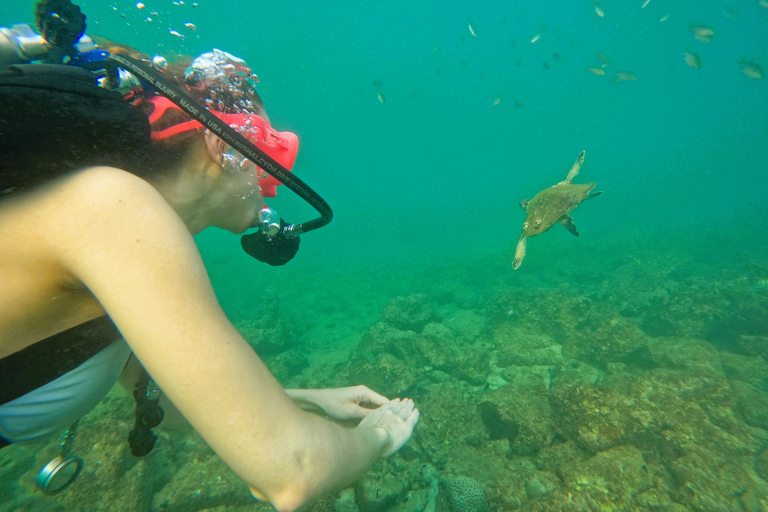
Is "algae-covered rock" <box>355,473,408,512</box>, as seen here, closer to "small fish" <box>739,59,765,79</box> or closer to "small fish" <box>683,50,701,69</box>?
"small fish" <box>683,50,701,69</box>

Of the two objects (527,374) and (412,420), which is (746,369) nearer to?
(527,374)

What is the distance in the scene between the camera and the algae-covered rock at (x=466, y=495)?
3.40 metres

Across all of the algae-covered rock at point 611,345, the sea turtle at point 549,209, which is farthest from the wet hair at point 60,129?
the algae-covered rock at point 611,345

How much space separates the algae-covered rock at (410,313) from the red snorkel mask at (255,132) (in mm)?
7639

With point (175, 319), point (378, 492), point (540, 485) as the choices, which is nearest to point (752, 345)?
point (540, 485)

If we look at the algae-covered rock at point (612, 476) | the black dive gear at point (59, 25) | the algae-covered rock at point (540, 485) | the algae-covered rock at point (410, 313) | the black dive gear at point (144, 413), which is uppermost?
the black dive gear at point (59, 25)

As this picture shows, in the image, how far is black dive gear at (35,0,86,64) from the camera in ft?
4.01

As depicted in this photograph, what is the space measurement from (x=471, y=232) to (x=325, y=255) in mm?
19002

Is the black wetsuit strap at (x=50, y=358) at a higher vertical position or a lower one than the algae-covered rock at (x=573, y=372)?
higher

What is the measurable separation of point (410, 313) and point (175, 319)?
874cm

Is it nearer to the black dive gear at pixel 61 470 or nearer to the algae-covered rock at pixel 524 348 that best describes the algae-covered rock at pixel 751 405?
the algae-covered rock at pixel 524 348

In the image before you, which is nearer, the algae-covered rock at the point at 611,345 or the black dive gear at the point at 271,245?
the black dive gear at the point at 271,245

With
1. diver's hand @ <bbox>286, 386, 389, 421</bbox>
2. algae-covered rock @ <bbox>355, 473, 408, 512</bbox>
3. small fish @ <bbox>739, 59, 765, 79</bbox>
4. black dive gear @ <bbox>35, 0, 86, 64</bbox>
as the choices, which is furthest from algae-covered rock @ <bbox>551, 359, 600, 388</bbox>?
small fish @ <bbox>739, 59, 765, 79</bbox>

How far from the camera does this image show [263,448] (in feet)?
2.59
